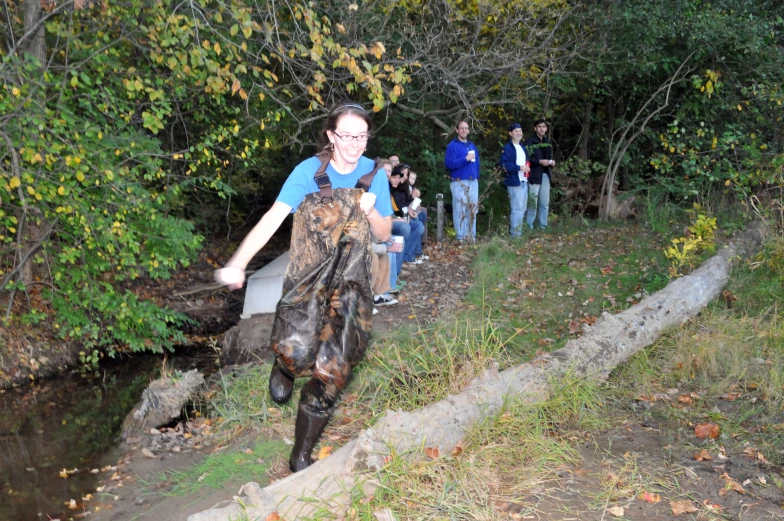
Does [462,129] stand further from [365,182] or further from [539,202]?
[365,182]

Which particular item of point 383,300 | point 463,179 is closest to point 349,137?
point 383,300

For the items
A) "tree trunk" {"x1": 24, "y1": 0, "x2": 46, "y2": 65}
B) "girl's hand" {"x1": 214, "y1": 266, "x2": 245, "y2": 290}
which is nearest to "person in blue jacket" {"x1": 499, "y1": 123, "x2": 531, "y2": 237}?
"tree trunk" {"x1": 24, "y1": 0, "x2": 46, "y2": 65}

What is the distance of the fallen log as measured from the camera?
324 cm

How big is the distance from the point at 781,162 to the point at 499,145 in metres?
9.03

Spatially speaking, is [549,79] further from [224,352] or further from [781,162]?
[224,352]

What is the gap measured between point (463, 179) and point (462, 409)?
7021mm

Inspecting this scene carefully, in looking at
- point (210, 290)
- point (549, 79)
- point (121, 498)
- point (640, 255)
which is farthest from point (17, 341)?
point (549, 79)

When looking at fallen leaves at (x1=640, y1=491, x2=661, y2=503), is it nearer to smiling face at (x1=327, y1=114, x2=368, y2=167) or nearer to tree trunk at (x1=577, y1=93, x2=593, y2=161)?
smiling face at (x1=327, y1=114, x2=368, y2=167)

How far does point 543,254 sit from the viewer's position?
9.76 meters

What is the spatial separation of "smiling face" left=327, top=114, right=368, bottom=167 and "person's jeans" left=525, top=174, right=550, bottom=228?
8305 millimetres

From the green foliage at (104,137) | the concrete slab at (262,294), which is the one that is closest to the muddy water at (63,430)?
the green foliage at (104,137)

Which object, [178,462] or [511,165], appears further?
[511,165]

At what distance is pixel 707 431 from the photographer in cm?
424

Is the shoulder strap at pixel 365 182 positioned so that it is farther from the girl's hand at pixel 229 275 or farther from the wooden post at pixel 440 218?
the wooden post at pixel 440 218
